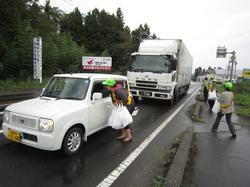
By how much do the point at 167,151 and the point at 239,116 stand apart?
6.58m

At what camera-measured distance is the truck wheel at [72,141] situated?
3.94 metres

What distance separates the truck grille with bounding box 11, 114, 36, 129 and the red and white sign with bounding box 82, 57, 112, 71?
21682 millimetres

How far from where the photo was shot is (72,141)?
4129 mm

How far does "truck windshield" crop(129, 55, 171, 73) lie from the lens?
1002cm

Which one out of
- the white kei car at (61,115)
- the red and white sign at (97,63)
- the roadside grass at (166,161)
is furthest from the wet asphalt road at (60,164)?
the red and white sign at (97,63)

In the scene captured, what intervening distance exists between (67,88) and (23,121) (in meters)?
1.34

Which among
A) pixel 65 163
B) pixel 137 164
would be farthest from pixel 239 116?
pixel 65 163

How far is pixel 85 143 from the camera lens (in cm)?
485

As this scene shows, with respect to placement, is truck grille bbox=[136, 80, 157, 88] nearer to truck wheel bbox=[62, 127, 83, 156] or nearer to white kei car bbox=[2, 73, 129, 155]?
white kei car bbox=[2, 73, 129, 155]

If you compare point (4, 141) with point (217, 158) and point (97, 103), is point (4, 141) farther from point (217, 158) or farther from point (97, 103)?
point (217, 158)

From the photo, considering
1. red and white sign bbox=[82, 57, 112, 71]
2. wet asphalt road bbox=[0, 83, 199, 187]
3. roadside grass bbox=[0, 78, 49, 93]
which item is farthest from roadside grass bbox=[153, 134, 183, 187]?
red and white sign bbox=[82, 57, 112, 71]

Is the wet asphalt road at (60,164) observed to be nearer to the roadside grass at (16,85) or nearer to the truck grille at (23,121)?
the truck grille at (23,121)

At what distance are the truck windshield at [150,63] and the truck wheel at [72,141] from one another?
676cm

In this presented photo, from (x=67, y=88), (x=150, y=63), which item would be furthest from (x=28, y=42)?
Result: (x=67, y=88)
